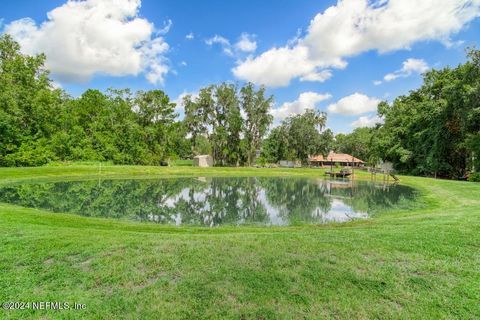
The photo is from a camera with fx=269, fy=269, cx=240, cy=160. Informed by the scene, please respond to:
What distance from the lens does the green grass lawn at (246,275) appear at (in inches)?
128

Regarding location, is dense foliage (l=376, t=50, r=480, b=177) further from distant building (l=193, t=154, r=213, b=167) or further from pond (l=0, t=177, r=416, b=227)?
distant building (l=193, t=154, r=213, b=167)

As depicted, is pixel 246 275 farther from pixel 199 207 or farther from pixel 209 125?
pixel 209 125

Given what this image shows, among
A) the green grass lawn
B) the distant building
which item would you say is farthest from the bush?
the distant building

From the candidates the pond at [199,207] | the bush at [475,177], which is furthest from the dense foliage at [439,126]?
the pond at [199,207]

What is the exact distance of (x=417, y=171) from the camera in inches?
1342

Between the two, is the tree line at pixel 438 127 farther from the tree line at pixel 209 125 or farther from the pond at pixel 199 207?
the pond at pixel 199 207

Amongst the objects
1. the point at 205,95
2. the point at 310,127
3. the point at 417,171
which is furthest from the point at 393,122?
the point at 205,95

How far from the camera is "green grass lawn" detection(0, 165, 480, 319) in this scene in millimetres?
3244

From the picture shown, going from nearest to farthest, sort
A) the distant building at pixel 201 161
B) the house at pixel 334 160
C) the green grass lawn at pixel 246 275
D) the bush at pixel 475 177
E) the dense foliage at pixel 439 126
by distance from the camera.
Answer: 1. the green grass lawn at pixel 246 275
2. the bush at pixel 475 177
3. the dense foliage at pixel 439 126
4. the distant building at pixel 201 161
5. the house at pixel 334 160

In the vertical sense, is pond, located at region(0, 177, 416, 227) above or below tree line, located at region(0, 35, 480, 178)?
below

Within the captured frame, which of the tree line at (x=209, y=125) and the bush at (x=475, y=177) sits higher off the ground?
the tree line at (x=209, y=125)

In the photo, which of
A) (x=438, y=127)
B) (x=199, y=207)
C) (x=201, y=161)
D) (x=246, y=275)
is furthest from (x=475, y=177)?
(x=201, y=161)

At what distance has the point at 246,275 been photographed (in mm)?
3984

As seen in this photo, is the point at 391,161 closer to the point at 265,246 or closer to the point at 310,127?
the point at 310,127
